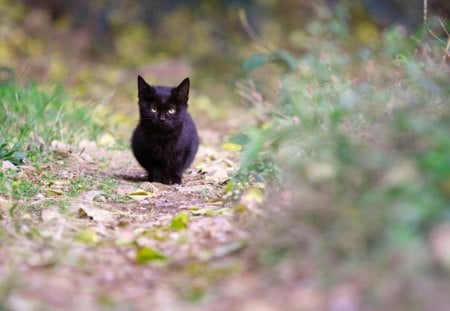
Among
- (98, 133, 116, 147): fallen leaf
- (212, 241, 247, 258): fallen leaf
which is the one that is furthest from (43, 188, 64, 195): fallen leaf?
(98, 133, 116, 147): fallen leaf

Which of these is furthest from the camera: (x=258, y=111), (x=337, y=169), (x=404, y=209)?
(x=258, y=111)

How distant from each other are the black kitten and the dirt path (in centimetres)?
42

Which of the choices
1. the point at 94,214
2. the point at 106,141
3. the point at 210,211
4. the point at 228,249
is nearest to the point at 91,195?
the point at 94,214

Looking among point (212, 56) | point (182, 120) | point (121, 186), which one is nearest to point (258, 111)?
point (182, 120)

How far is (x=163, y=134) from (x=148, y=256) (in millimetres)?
2513

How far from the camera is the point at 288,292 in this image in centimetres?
254

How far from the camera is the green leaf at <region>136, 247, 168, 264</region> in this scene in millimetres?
3092

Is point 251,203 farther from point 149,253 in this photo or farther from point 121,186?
point 121,186

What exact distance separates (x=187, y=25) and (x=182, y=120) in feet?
21.7

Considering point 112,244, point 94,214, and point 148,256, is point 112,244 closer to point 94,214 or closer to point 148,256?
point 148,256

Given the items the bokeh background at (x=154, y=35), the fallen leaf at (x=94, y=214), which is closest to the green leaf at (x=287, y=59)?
the bokeh background at (x=154, y=35)

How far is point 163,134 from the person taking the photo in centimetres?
554

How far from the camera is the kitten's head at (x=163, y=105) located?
546cm

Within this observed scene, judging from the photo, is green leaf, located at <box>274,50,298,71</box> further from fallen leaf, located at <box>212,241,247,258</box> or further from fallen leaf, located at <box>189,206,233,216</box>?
fallen leaf, located at <box>212,241,247,258</box>
